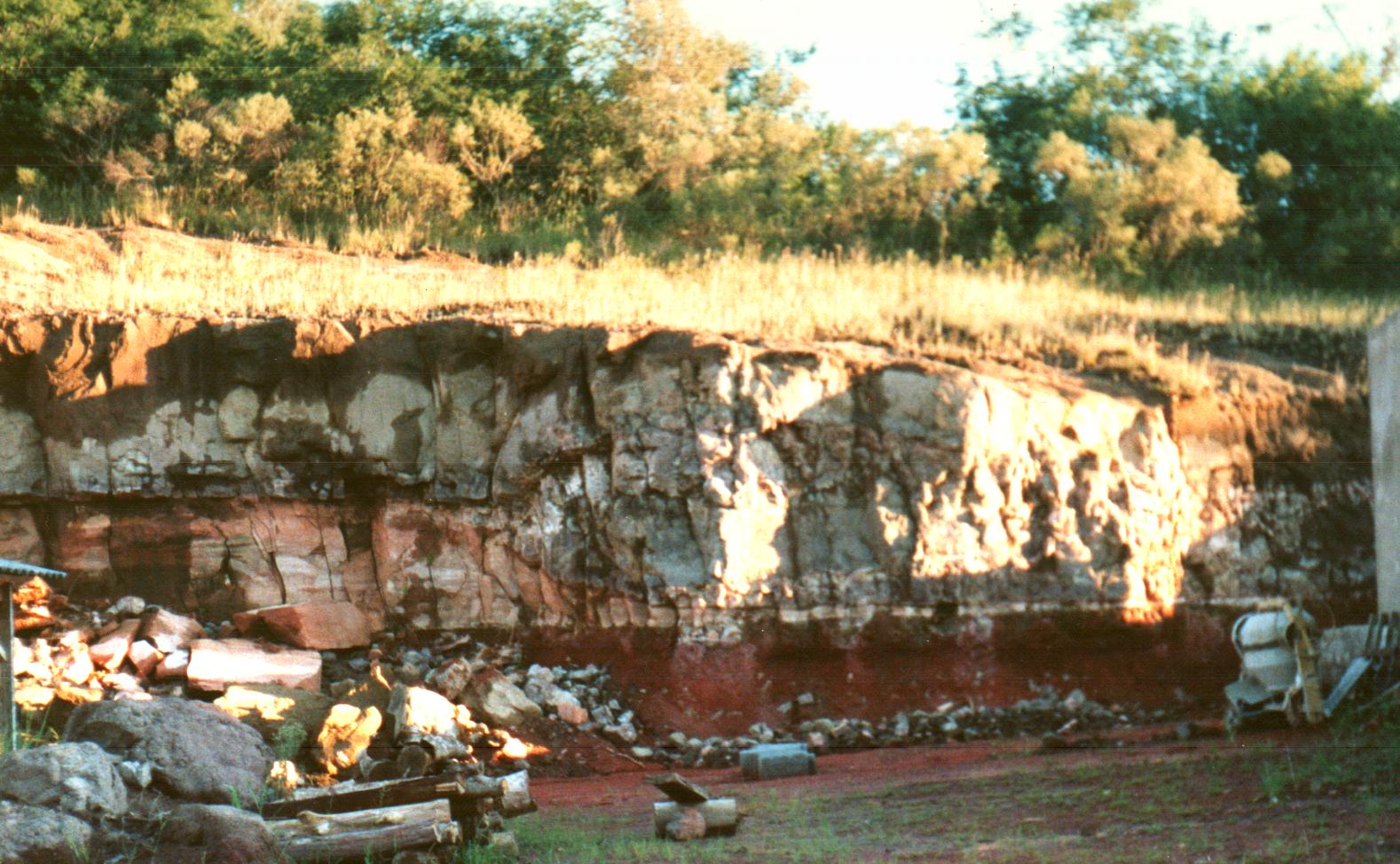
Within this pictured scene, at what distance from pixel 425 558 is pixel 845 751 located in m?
4.90

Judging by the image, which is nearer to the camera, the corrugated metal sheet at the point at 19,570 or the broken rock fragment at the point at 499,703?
the corrugated metal sheet at the point at 19,570

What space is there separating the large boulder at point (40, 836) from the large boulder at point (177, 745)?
3.56ft

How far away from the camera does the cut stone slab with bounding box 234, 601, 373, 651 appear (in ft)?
49.6

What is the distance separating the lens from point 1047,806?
1043 centimetres

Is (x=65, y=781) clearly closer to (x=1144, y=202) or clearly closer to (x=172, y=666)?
(x=172, y=666)

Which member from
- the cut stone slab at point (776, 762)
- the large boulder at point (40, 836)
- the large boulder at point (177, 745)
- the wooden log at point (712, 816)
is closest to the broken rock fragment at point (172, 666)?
the large boulder at point (177, 745)

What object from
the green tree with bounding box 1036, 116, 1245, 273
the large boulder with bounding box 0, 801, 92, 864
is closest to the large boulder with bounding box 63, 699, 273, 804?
the large boulder with bounding box 0, 801, 92, 864

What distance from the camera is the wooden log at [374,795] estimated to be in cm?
872

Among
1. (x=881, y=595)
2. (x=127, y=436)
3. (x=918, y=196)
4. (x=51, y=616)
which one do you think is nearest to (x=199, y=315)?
(x=127, y=436)

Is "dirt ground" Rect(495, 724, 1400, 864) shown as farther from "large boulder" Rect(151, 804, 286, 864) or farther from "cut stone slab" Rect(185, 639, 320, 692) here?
"cut stone slab" Rect(185, 639, 320, 692)

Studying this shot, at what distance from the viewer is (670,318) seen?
1673 cm

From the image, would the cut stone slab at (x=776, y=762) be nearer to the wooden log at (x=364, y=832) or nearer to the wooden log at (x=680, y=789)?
the wooden log at (x=680, y=789)

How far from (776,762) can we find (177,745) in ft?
17.9

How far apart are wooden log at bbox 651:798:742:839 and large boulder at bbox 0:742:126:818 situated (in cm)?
338
